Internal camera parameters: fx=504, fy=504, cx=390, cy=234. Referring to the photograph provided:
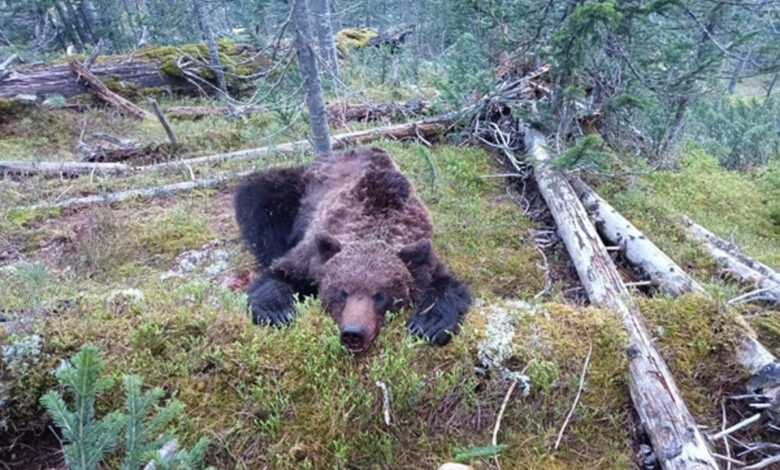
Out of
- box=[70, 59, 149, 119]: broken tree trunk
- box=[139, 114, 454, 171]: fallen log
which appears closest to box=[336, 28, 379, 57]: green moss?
box=[70, 59, 149, 119]: broken tree trunk

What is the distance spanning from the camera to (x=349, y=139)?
27.2 ft

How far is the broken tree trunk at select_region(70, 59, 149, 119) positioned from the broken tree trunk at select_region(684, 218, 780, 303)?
1113 cm

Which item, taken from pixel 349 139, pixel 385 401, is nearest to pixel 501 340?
pixel 385 401

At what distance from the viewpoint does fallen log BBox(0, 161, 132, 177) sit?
7.71 metres

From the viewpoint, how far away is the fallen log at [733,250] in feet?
14.8

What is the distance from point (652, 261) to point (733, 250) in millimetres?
1186

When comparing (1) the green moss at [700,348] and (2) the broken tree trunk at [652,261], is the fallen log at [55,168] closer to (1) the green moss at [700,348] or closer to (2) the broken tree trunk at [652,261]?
(2) the broken tree trunk at [652,261]

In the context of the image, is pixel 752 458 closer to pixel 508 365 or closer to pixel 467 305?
pixel 508 365

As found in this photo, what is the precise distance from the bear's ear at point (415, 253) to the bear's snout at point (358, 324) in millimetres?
535

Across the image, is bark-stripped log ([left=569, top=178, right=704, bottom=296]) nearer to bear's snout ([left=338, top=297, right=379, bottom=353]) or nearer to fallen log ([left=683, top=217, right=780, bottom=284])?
fallen log ([left=683, top=217, right=780, bottom=284])

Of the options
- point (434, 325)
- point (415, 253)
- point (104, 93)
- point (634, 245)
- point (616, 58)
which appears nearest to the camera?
point (434, 325)

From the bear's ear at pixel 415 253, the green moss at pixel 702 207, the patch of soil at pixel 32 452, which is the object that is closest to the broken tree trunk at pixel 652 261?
the green moss at pixel 702 207

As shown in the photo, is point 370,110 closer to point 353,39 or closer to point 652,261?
point 652,261

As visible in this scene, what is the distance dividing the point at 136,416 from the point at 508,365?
6.47 feet
